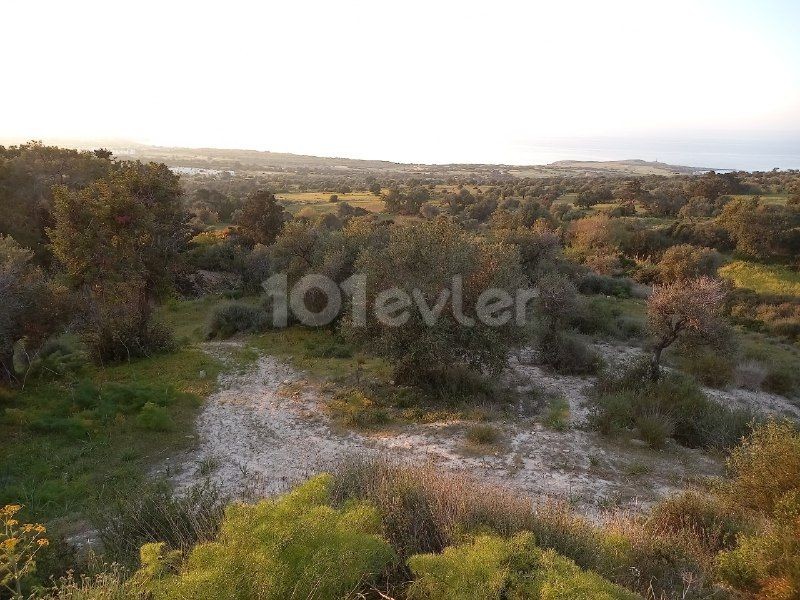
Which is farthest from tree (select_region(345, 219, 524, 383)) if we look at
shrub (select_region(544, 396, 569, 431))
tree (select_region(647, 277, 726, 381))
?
tree (select_region(647, 277, 726, 381))

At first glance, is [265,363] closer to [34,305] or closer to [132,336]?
[132,336]

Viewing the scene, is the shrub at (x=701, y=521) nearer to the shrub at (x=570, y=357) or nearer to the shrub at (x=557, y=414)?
the shrub at (x=557, y=414)

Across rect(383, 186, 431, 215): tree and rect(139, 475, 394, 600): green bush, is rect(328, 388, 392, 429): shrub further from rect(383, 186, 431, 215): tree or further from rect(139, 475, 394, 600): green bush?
rect(383, 186, 431, 215): tree

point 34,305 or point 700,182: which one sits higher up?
point 700,182

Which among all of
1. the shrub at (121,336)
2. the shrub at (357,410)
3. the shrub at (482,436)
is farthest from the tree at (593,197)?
the shrub at (482,436)

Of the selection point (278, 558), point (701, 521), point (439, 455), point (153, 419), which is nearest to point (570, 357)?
point (439, 455)

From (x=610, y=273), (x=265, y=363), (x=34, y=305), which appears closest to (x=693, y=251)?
(x=610, y=273)
